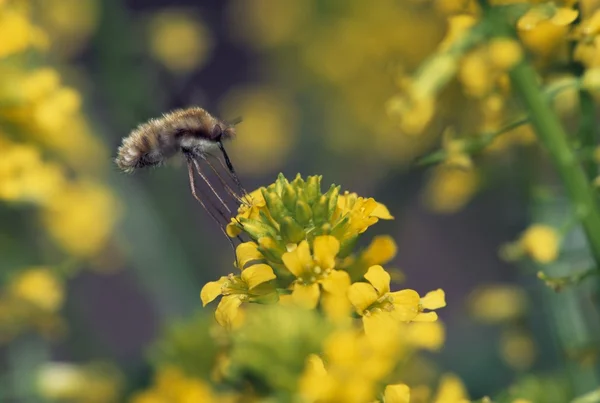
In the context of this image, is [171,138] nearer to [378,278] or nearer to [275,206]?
[275,206]

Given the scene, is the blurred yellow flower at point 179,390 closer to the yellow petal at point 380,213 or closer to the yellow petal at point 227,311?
the yellow petal at point 227,311

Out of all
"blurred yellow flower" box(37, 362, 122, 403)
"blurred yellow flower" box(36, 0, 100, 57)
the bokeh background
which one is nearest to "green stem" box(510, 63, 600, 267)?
the bokeh background

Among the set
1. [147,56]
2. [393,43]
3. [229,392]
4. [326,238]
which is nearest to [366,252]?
[326,238]

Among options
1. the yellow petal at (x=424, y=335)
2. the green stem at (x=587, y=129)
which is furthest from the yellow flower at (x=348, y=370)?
the green stem at (x=587, y=129)

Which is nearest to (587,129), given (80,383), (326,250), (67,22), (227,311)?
(326,250)

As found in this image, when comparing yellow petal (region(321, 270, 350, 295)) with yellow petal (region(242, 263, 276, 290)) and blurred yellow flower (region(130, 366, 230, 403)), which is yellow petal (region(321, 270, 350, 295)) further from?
blurred yellow flower (region(130, 366, 230, 403))

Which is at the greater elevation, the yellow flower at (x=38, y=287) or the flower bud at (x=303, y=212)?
the yellow flower at (x=38, y=287)
